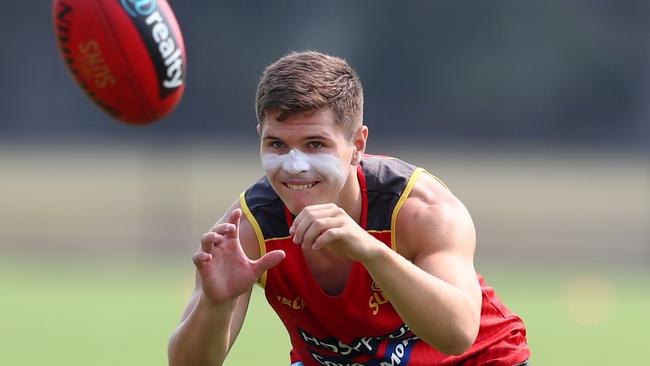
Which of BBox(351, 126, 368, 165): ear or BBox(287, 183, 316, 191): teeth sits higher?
BBox(351, 126, 368, 165): ear

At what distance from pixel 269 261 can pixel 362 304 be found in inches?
24.6

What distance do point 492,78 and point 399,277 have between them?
16.6m

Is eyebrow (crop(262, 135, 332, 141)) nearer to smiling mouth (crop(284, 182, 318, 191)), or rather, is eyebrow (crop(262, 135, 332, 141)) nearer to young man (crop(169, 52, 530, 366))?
young man (crop(169, 52, 530, 366))

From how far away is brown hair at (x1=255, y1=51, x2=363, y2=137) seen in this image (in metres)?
4.60

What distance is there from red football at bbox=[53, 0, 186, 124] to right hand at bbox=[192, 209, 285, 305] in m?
1.27

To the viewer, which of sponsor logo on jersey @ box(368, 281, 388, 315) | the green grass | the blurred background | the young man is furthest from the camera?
the blurred background

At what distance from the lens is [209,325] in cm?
479

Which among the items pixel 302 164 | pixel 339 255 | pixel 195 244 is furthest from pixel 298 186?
pixel 195 244

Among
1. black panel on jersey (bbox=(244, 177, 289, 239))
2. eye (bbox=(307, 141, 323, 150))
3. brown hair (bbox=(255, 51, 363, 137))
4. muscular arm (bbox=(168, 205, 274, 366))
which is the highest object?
brown hair (bbox=(255, 51, 363, 137))

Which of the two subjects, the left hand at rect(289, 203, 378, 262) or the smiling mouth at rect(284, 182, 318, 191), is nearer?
the left hand at rect(289, 203, 378, 262)

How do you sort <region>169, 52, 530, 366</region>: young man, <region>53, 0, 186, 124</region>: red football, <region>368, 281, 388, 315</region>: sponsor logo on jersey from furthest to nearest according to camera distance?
<region>53, 0, 186, 124</region>: red football < <region>368, 281, 388, 315</region>: sponsor logo on jersey < <region>169, 52, 530, 366</region>: young man

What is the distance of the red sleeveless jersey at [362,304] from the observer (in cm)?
496

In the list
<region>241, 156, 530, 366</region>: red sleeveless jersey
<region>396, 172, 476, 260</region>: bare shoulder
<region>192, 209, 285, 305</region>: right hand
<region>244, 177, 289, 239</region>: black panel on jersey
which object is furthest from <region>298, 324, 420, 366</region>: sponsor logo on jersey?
<region>192, 209, 285, 305</region>: right hand

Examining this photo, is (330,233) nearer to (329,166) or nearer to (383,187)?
(329,166)
